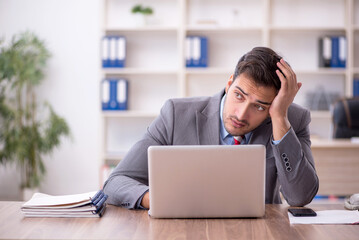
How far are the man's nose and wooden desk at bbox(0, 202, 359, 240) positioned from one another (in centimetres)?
40

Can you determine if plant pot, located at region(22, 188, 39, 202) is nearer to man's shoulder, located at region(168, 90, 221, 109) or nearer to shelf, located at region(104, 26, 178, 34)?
shelf, located at region(104, 26, 178, 34)

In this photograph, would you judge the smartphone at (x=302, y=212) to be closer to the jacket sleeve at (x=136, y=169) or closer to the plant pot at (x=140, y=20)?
the jacket sleeve at (x=136, y=169)

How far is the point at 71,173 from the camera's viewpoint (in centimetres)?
463

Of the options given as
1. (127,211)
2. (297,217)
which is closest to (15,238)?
(127,211)

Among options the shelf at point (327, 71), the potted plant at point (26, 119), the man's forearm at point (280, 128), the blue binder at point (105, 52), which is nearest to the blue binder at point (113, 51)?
A: the blue binder at point (105, 52)

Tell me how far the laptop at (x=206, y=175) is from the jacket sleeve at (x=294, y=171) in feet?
0.95

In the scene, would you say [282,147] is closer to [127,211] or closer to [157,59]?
[127,211]

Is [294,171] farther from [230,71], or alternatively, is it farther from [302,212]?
[230,71]

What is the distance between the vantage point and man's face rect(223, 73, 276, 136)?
1.66 metres

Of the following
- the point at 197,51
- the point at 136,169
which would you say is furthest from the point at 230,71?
the point at 136,169

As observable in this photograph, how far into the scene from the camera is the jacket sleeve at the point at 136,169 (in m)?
1.54

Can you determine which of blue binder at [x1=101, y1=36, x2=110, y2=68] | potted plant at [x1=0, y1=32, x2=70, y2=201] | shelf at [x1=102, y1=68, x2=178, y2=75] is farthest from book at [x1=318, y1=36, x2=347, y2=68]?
potted plant at [x1=0, y1=32, x2=70, y2=201]

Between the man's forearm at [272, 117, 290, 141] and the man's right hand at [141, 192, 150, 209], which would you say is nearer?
the man's right hand at [141, 192, 150, 209]

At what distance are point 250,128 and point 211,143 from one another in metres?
Result: 0.17
